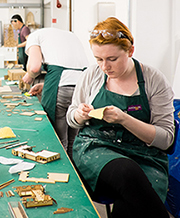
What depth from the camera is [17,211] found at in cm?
88

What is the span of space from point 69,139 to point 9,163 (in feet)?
4.84

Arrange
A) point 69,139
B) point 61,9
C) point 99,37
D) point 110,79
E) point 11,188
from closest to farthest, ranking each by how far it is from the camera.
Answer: point 11,188
point 99,37
point 110,79
point 69,139
point 61,9

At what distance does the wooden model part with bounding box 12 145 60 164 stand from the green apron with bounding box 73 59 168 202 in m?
0.18

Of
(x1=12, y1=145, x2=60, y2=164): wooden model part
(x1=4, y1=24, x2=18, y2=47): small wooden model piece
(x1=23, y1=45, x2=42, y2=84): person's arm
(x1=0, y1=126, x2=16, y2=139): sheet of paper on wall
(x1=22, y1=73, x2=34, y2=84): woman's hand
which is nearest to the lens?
(x1=12, y1=145, x2=60, y2=164): wooden model part

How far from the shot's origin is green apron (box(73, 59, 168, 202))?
1.36 m

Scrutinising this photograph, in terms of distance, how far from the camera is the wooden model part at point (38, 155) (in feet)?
4.21

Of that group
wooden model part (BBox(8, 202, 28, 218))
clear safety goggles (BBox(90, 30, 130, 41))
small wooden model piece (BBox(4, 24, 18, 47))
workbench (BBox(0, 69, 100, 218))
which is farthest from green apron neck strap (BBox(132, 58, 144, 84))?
small wooden model piece (BBox(4, 24, 18, 47))

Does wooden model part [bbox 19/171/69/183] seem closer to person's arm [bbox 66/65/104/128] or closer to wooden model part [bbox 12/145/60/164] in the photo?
wooden model part [bbox 12/145/60/164]

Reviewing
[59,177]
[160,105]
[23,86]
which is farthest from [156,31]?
[59,177]

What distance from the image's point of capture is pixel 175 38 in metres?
3.15

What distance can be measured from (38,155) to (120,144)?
437 millimetres

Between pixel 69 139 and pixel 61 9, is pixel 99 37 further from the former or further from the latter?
pixel 61 9

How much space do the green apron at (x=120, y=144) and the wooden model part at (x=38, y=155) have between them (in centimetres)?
18

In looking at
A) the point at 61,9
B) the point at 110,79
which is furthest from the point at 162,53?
the point at 61,9
